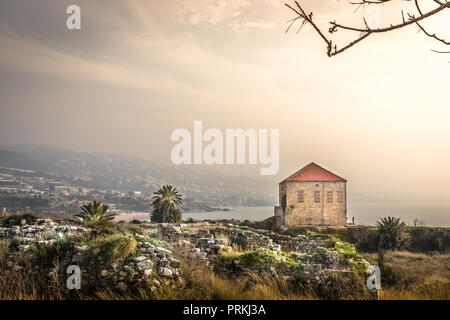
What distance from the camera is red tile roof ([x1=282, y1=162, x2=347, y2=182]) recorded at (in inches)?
1272

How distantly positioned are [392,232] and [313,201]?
9512mm

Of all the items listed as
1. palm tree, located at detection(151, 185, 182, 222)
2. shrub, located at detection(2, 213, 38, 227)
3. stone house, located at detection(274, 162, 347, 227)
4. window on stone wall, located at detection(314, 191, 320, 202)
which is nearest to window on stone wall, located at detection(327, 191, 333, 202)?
stone house, located at detection(274, 162, 347, 227)

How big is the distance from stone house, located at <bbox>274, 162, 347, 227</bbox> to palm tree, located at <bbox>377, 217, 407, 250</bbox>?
331 inches

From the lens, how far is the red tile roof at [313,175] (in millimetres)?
32312

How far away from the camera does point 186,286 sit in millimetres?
5383

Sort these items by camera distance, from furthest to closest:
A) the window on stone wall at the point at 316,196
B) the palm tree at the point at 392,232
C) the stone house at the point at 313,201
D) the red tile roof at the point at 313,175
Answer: the red tile roof at the point at 313,175, the window on stone wall at the point at 316,196, the stone house at the point at 313,201, the palm tree at the point at 392,232

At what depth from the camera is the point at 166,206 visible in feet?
116

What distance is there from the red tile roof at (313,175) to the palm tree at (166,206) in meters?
12.0

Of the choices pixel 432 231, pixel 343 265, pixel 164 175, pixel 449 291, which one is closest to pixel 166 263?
pixel 343 265

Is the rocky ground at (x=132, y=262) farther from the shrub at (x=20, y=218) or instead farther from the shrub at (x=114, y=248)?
the shrub at (x=20, y=218)

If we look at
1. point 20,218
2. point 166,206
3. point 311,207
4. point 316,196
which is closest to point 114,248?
point 20,218

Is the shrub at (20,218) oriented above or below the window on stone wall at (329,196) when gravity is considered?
below

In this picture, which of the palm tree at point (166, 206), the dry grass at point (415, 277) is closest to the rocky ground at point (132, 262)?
the dry grass at point (415, 277)

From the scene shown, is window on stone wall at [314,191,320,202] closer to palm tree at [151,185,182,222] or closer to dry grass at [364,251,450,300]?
dry grass at [364,251,450,300]
